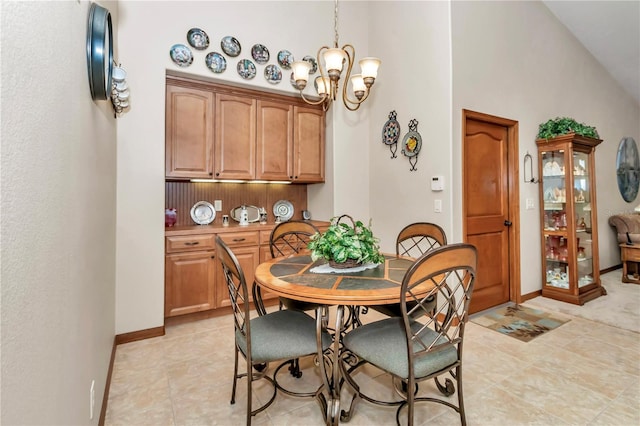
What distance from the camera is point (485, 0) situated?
10.7 feet

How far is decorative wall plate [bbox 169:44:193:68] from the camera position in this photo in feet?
9.91

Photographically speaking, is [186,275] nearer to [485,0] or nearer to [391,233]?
[391,233]

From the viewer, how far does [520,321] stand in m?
3.12

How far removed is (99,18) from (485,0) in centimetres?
352

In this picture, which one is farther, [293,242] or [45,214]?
[293,242]

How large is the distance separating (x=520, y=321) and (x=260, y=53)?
12.8ft

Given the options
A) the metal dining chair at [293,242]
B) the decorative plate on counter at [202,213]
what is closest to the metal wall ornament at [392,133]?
the metal dining chair at [293,242]

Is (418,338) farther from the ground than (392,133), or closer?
closer

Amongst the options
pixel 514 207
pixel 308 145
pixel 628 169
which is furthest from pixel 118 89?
pixel 628 169

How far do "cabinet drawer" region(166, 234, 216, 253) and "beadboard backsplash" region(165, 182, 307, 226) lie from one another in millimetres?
544

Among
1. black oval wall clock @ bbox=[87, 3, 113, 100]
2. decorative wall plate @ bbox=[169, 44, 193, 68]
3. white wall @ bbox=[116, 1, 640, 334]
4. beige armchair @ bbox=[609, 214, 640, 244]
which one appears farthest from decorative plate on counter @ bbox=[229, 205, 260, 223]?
beige armchair @ bbox=[609, 214, 640, 244]

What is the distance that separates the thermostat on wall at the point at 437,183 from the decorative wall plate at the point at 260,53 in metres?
2.24

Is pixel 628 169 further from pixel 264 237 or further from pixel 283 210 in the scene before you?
pixel 264 237

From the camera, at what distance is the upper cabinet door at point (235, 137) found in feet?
11.2
